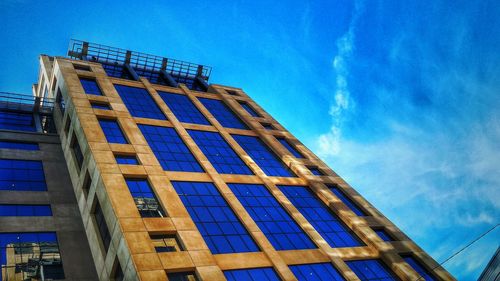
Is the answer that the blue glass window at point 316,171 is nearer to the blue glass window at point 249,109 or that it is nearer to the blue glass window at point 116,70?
the blue glass window at point 249,109

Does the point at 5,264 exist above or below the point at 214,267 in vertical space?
above

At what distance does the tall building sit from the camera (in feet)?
126

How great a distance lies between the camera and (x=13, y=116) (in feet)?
206

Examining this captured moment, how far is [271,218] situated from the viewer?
48406 millimetres

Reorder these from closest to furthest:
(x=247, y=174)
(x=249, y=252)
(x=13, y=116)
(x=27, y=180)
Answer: (x=249, y=252)
(x=27, y=180)
(x=247, y=174)
(x=13, y=116)

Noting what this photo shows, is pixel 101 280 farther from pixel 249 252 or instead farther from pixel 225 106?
pixel 225 106

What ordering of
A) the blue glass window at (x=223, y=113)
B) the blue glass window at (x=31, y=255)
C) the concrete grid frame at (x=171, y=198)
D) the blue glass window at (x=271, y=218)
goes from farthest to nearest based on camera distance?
the blue glass window at (x=223, y=113) < the blue glass window at (x=271, y=218) < the blue glass window at (x=31, y=255) < the concrete grid frame at (x=171, y=198)

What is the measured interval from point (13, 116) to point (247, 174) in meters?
35.4

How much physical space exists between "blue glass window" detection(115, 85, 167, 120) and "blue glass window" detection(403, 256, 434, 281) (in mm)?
36069

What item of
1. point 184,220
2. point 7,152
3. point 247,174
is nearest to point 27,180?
point 7,152

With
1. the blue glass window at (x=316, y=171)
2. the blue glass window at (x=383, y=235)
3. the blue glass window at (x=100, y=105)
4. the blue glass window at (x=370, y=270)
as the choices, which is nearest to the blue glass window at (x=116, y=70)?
the blue glass window at (x=100, y=105)

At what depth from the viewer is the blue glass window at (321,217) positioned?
5003 cm

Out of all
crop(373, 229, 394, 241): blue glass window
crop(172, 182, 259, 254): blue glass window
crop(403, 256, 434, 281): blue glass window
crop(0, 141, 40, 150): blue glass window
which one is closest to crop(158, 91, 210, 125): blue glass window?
crop(172, 182, 259, 254): blue glass window

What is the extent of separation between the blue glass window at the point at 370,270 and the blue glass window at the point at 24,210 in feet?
107
